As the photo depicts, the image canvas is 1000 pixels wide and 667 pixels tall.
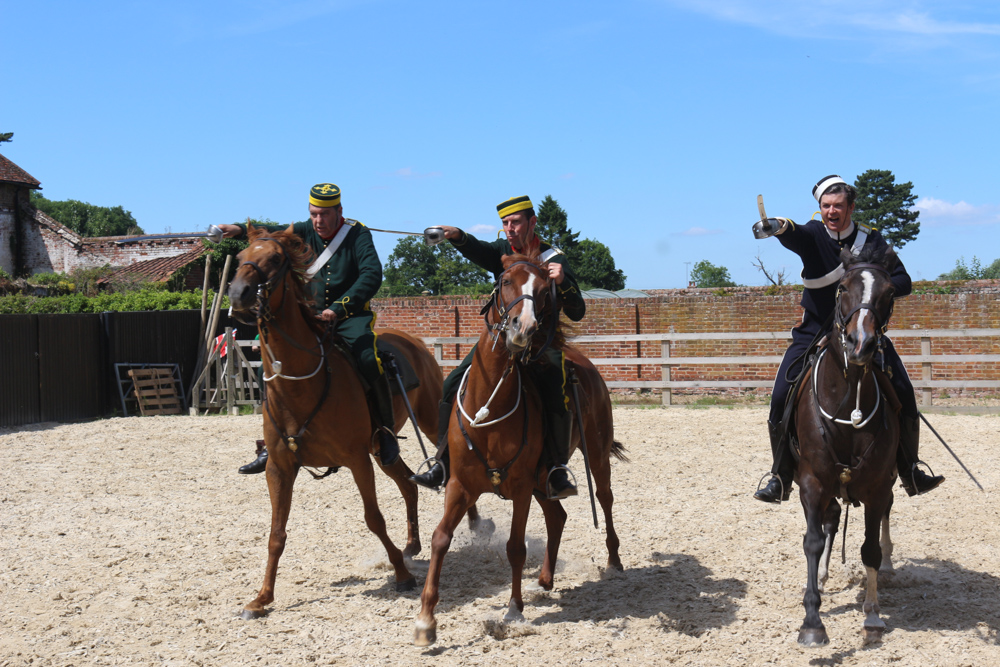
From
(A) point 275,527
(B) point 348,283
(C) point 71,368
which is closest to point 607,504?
(A) point 275,527

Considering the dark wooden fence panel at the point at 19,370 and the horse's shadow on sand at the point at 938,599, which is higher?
the dark wooden fence panel at the point at 19,370

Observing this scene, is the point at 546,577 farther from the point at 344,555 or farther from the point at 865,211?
the point at 865,211

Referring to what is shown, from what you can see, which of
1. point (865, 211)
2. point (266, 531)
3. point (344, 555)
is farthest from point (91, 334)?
point (865, 211)

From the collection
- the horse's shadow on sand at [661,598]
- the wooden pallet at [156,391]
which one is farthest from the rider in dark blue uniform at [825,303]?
the wooden pallet at [156,391]

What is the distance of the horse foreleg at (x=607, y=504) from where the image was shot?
19.5ft

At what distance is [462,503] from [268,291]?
1.77 m

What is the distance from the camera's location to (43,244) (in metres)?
32.5

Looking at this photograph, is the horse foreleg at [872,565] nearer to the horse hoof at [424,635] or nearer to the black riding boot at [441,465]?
the horse hoof at [424,635]

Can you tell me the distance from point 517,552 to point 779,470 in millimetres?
1760

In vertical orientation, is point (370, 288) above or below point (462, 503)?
above

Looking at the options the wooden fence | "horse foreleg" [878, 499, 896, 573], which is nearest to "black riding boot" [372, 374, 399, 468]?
"horse foreleg" [878, 499, 896, 573]

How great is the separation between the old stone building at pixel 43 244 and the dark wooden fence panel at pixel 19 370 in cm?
1730

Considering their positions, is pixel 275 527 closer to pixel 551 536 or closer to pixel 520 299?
pixel 551 536

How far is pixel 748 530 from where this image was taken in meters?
→ 6.79
